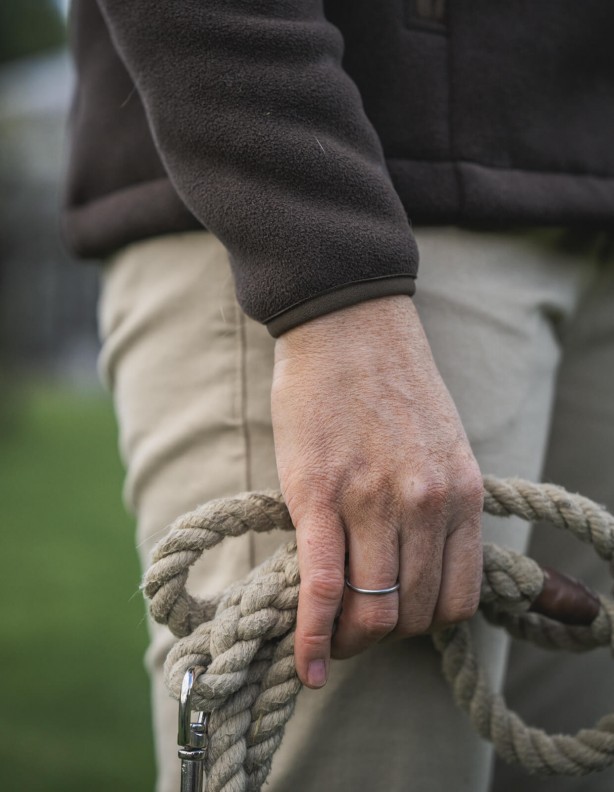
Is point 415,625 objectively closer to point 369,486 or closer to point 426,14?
point 369,486

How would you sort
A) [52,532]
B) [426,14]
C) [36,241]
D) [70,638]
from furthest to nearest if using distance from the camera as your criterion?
[36,241], [52,532], [70,638], [426,14]

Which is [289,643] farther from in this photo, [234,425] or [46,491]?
[46,491]

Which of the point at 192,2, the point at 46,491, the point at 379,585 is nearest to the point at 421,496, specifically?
the point at 379,585

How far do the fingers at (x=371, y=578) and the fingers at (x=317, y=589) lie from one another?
0.04ft

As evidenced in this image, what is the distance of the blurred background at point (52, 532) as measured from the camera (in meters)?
1.89

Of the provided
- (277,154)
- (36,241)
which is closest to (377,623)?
(277,154)

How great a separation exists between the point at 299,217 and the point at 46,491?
3959mm

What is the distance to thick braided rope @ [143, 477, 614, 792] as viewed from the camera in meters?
0.72

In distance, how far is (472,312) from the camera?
0.89m

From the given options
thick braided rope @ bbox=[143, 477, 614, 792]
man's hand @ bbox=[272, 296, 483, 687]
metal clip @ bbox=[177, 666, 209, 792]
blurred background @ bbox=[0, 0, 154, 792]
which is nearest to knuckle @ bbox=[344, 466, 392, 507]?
man's hand @ bbox=[272, 296, 483, 687]

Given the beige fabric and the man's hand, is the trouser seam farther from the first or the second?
the man's hand

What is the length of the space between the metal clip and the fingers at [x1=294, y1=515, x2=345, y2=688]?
10 cm

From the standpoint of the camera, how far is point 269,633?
0.75 meters

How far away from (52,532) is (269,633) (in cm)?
306
